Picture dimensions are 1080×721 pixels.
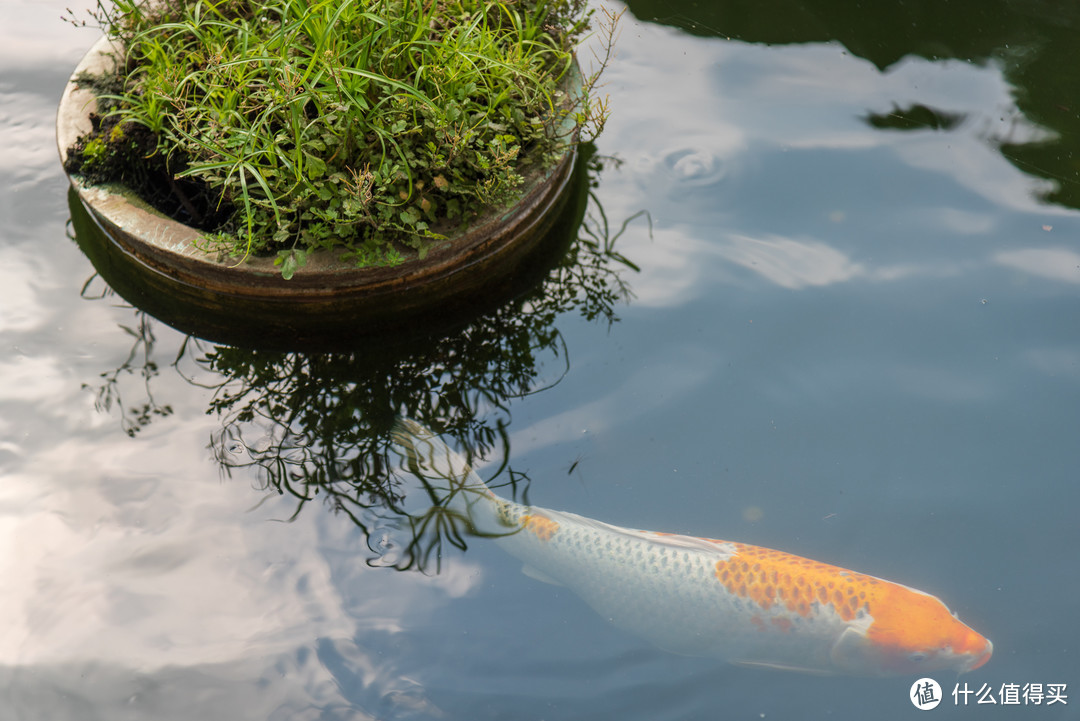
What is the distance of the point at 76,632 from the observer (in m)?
2.27

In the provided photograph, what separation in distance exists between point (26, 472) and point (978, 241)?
3642 mm

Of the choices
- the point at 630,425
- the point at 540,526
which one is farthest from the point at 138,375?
the point at 630,425

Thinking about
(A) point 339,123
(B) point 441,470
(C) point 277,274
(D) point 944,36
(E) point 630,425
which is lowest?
(B) point 441,470

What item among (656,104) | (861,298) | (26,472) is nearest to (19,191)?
(26,472)

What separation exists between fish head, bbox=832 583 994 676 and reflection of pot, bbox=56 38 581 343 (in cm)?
173

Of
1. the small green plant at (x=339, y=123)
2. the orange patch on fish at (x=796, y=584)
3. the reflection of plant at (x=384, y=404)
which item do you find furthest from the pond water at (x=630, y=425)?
the small green plant at (x=339, y=123)

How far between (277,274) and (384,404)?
577 millimetres

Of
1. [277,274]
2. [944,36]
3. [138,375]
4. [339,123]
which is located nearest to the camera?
[339,123]

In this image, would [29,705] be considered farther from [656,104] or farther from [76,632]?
[656,104]

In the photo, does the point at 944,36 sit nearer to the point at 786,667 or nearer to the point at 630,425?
the point at 630,425

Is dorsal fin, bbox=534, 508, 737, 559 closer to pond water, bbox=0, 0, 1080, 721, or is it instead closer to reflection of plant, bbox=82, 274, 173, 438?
pond water, bbox=0, 0, 1080, 721

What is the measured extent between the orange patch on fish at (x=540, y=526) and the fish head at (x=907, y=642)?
2.79 ft

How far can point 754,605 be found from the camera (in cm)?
214

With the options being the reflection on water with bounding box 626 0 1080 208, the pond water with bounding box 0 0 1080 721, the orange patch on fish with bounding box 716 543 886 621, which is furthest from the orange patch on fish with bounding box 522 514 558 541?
the reflection on water with bounding box 626 0 1080 208
